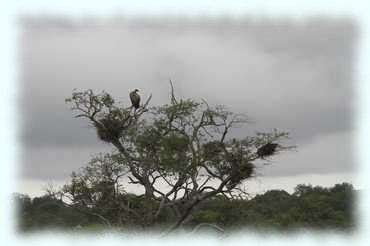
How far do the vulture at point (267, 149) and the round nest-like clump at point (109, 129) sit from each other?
3.02 meters

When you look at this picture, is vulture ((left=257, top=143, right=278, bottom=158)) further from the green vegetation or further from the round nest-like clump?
the round nest-like clump

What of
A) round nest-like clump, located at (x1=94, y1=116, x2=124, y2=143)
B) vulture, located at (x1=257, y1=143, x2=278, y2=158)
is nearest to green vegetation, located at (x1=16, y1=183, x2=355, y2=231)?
vulture, located at (x1=257, y1=143, x2=278, y2=158)

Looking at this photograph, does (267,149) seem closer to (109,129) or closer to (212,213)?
(212,213)

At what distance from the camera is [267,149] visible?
41.0 feet

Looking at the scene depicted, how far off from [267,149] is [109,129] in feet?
11.2

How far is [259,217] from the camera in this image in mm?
13594

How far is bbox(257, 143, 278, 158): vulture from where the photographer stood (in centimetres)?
1250

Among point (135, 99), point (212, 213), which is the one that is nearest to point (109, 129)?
point (135, 99)

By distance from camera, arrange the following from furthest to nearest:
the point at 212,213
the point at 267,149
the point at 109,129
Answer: the point at 212,213 → the point at 109,129 → the point at 267,149

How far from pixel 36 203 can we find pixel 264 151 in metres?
5.03

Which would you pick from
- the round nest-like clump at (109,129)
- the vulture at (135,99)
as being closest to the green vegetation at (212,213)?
the round nest-like clump at (109,129)

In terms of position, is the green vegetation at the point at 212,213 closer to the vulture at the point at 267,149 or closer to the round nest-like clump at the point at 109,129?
the vulture at the point at 267,149

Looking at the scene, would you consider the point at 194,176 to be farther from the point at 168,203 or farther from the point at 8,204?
the point at 8,204

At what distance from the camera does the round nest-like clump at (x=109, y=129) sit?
12.6m
